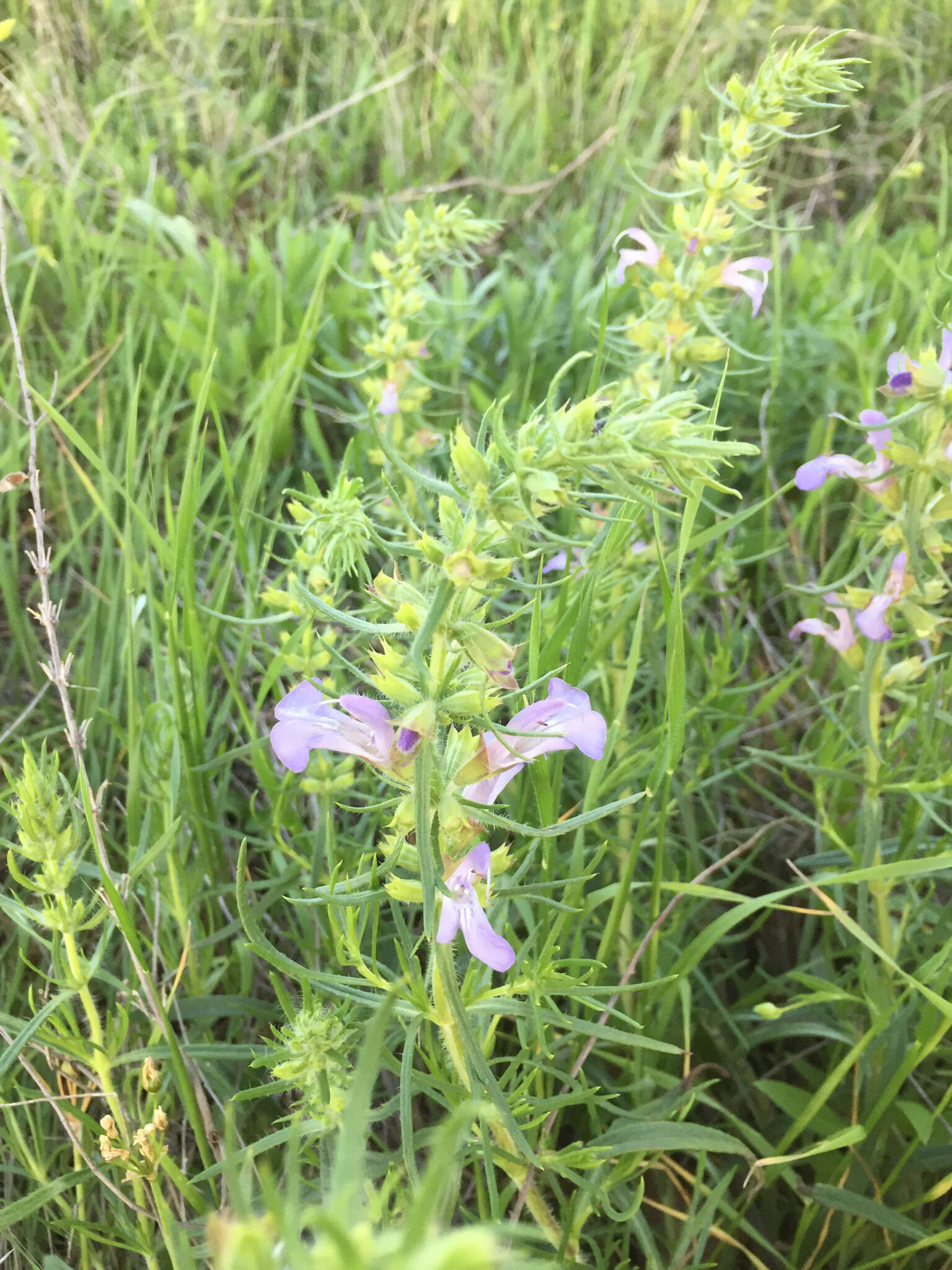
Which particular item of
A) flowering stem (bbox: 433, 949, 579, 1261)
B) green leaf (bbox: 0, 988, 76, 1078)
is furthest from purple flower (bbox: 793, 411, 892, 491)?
green leaf (bbox: 0, 988, 76, 1078)

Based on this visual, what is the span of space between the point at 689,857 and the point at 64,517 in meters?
1.66

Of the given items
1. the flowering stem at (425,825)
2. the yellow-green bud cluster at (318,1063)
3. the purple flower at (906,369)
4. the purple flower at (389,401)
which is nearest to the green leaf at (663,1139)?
the yellow-green bud cluster at (318,1063)

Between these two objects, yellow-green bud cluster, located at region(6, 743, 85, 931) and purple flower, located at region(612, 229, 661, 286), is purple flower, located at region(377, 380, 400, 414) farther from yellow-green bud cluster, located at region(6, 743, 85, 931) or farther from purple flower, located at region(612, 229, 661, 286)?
yellow-green bud cluster, located at region(6, 743, 85, 931)

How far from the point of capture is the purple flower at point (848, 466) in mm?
1447

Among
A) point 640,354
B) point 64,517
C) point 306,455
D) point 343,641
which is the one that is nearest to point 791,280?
point 640,354

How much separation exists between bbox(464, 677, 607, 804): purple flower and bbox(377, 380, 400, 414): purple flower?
41.4 inches

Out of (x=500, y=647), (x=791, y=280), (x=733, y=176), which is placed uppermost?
(x=733, y=176)

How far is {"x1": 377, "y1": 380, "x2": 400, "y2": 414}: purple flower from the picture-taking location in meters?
1.89

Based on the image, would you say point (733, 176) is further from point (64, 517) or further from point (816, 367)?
point (64, 517)

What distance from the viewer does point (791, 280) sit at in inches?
118

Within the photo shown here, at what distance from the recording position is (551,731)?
0.93 metres

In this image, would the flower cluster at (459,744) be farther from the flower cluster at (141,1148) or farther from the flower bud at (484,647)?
the flower cluster at (141,1148)

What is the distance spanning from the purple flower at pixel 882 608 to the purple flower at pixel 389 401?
1021 mm

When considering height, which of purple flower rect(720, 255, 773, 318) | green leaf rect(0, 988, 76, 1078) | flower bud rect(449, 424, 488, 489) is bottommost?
green leaf rect(0, 988, 76, 1078)
